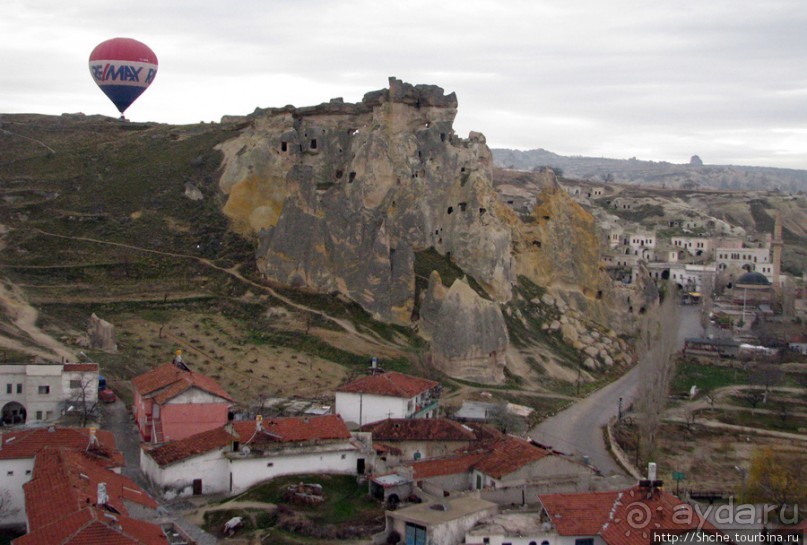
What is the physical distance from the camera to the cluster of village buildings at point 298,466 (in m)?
23.3

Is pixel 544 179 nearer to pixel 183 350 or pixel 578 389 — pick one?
pixel 578 389

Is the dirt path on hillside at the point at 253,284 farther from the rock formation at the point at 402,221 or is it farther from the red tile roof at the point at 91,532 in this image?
the red tile roof at the point at 91,532

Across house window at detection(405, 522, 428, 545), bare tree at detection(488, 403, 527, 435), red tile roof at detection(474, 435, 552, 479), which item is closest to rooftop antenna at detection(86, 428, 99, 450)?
house window at detection(405, 522, 428, 545)

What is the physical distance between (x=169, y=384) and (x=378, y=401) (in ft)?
25.2

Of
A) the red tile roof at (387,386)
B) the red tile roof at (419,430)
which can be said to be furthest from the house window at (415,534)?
the red tile roof at (387,386)

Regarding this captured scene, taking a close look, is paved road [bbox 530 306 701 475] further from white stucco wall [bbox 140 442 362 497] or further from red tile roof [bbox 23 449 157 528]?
red tile roof [bbox 23 449 157 528]

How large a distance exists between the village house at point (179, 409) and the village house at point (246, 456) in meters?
2.09

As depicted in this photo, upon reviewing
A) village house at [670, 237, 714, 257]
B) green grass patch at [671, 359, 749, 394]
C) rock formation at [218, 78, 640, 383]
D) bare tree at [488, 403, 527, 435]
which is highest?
rock formation at [218, 78, 640, 383]

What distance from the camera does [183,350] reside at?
43.0 m

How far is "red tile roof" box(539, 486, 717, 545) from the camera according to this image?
76.3 ft

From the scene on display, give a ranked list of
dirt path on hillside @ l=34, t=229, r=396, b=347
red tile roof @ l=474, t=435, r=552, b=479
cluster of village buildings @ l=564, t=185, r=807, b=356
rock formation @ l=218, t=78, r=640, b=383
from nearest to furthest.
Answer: red tile roof @ l=474, t=435, r=552, b=479 < dirt path on hillside @ l=34, t=229, r=396, b=347 < rock formation @ l=218, t=78, r=640, b=383 < cluster of village buildings @ l=564, t=185, r=807, b=356

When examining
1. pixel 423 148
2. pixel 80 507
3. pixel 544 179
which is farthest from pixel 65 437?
pixel 544 179

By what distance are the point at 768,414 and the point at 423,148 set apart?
79.0ft

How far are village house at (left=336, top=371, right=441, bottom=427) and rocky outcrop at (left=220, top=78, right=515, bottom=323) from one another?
11.9 meters
